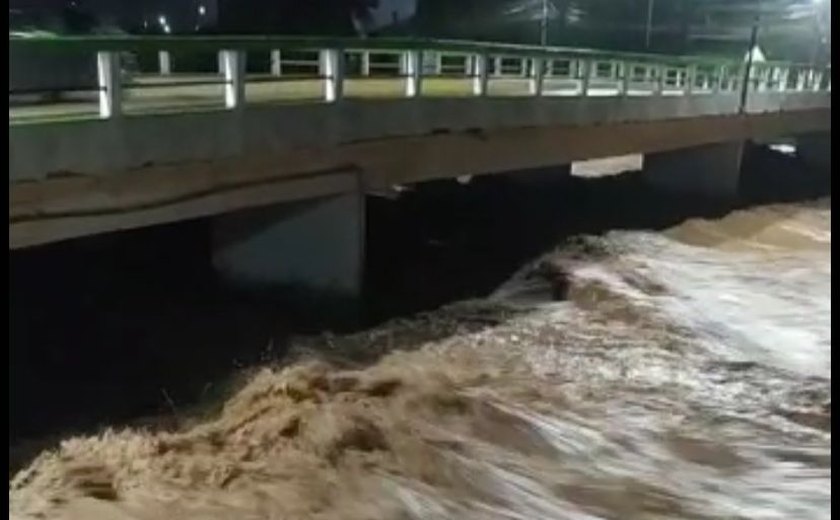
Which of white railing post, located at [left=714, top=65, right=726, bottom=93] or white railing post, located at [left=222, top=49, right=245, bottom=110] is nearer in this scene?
white railing post, located at [left=222, top=49, right=245, bottom=110]

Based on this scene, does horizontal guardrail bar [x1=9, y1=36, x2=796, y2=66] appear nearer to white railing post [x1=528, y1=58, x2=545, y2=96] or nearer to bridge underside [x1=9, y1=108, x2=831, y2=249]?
white railing post [x1=528, y1=58, x2=545, y2=96]

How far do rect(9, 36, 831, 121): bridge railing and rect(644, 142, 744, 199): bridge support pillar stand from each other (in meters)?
1.58

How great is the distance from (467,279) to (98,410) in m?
6.29

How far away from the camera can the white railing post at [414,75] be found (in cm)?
1241

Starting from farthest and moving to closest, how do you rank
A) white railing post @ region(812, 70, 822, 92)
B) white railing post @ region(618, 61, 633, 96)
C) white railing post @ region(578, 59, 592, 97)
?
white railing post @ region(812, 70, 822, 92)
white railing post @ region(618, 61, 633, 96)
white railing post @ region(578, 59, 592, 97)

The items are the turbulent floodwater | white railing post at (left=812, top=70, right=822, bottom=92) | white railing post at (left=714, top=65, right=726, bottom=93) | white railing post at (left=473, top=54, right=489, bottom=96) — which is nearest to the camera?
the turbulent floodwater

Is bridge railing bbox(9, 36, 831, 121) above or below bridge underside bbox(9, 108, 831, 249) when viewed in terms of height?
above

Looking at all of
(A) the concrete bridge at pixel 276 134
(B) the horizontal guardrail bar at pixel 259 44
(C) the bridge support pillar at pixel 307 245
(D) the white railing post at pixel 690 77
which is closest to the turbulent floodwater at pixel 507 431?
(C) the bridge support pillar at pixel 307 245

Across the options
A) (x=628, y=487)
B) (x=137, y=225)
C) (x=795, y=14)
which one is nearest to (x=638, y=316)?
(x=628, y=487)

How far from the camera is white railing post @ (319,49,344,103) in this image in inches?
436

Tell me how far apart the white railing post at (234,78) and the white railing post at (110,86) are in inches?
56.5

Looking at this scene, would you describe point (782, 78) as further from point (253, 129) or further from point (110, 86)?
point (110, 86)

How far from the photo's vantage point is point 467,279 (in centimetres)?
1387

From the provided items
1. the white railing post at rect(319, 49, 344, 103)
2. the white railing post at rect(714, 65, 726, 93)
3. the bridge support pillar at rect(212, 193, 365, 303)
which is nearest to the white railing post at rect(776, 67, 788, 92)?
the white railing post at rect(714, 65, 726, 93)
